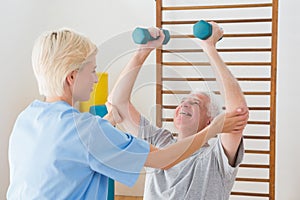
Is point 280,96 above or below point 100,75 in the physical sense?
below

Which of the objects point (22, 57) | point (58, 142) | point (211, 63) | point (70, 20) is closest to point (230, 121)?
point (211, 63)

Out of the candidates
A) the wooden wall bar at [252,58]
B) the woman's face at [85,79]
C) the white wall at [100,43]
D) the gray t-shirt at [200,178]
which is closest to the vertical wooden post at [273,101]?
the wooden wall bar at [252,58]

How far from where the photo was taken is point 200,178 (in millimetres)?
1512

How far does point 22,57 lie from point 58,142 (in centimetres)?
215

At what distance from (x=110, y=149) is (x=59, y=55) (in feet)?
0.91

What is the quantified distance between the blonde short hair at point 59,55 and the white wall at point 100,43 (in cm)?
167

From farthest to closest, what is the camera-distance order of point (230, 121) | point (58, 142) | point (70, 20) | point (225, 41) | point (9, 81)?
point (70, 20) < point (225, 41) < point (9, 81) < point (230, 121) < point (58, 142)

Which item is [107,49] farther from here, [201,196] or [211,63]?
[201,196]

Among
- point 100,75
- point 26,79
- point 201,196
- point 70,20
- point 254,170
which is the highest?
point 70,20

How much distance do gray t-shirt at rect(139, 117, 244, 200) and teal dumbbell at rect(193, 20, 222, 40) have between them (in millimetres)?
348

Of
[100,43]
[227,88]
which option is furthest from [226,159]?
[100,43]

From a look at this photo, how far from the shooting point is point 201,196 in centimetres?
150

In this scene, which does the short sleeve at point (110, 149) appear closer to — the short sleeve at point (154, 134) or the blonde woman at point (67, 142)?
the blonde woman at point (67, 142)

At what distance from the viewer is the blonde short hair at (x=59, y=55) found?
45.8 inches
